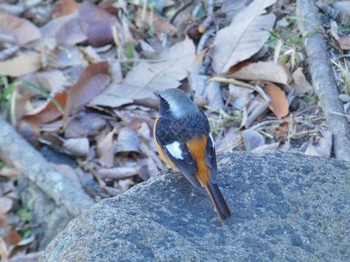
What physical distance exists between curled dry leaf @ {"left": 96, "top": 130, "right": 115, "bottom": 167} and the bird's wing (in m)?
1.47

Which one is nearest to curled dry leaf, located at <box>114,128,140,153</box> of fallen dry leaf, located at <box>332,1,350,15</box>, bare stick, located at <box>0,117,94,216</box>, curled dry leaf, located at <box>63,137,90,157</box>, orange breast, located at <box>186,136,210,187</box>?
curled dry leaf, located at <box>63,137,90,157</box>

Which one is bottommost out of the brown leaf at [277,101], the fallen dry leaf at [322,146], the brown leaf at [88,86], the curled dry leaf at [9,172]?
the curled dry leaf at [9,172]

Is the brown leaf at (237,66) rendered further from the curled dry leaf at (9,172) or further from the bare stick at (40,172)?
the curled dry leaf at (9,172)

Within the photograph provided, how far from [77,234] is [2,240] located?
2.37 meters

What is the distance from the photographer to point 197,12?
6906 millimetres

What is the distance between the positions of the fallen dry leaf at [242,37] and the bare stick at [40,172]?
1.66 metres

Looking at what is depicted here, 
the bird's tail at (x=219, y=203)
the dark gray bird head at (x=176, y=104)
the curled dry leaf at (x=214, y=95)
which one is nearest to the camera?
the bird's tail at (x=219, y=203)

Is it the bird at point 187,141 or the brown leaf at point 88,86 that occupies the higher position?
the bird at point 187,141

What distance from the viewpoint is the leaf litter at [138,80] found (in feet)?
19.0

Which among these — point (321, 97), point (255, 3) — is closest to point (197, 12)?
point (255, 3)

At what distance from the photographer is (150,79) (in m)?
6.39

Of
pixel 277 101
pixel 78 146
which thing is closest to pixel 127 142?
pixel 78 146

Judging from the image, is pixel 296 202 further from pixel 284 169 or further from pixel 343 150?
pixel 343 150

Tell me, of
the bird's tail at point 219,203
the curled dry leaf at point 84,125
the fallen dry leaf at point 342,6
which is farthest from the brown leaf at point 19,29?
the bird's tail at point 219,203
